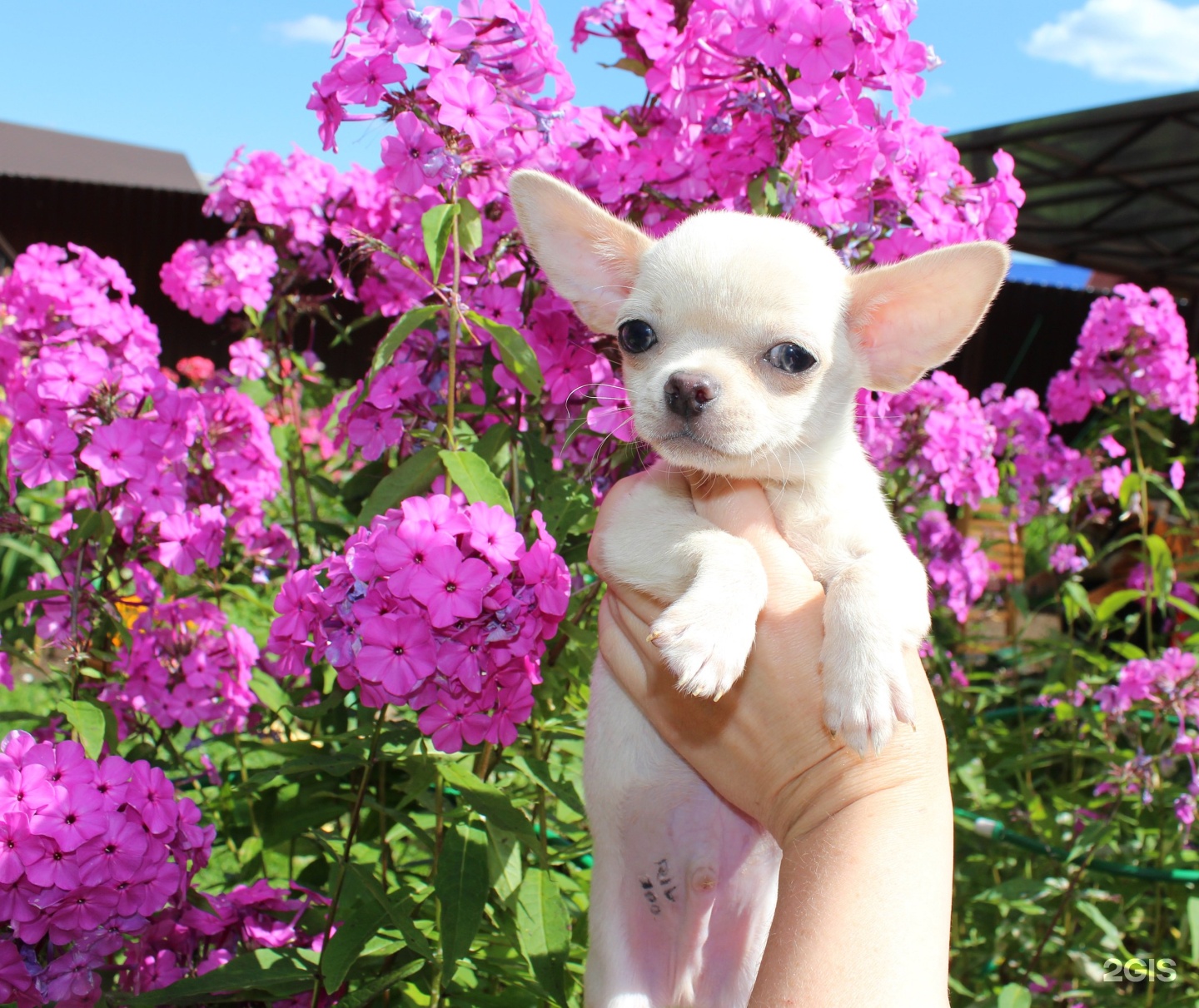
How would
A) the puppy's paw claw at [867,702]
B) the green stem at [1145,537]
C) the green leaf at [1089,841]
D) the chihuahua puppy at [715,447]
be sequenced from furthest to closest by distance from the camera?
the green stem at [1145,537], the green leaf at [1089,841], the chihuahua puppy at [715,447], the puppy's paw claw at [867,702]

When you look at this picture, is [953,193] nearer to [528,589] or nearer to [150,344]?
[528,589]

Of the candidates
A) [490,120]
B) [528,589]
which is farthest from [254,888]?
[490,120]

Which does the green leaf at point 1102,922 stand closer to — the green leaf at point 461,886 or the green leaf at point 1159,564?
the green leaf at point 1159,564

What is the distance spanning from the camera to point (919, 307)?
2279mm

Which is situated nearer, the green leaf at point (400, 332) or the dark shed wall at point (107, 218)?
the green leaf at point (400, 332)

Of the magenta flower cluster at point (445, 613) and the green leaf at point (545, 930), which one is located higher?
the magenta flower cluster at point (445, 613)

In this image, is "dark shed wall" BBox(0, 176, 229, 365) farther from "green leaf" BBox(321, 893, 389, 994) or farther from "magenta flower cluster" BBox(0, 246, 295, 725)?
"green leaf" BBox(321, 893, 389, 994)

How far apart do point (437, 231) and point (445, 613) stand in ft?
3.01

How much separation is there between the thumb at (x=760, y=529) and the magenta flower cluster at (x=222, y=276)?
205 centimetres

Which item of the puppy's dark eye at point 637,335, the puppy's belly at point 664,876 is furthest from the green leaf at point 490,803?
the puppy's dark eye at point 637,335

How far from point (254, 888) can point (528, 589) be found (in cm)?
111

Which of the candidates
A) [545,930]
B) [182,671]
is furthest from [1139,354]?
[182,671]

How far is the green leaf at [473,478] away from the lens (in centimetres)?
217

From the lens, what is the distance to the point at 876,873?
5.52 ft
